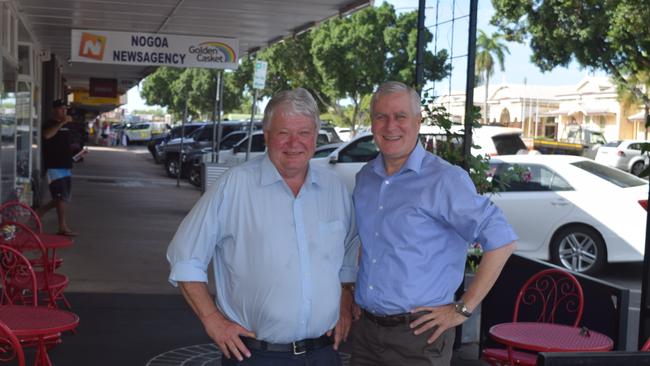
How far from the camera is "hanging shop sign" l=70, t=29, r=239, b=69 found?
14.7 meters

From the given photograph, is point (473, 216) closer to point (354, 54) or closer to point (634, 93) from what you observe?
point (634, 93)

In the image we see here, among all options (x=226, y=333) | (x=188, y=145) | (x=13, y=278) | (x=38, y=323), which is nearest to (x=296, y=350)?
(x=226, y=333)

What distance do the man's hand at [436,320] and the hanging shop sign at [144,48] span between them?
11674 millimetres

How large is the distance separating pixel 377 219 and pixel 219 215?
0.66 metres

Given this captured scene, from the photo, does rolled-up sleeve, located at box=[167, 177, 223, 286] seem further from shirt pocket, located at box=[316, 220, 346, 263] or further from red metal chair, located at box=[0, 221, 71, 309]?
red metal chair, located at box=[0, 221, 71, 309]

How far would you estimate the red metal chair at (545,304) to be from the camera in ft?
17.7

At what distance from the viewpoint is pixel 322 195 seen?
3604mm

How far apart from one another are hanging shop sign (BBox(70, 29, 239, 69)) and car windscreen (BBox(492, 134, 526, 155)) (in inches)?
421

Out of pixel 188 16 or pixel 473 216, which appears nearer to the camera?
pixel 473 216

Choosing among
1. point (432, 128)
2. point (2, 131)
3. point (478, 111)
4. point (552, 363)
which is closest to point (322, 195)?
point (552, 363)

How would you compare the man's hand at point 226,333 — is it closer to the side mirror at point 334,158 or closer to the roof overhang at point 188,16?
the roof overhang at point 188,16

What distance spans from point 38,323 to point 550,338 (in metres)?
2.76

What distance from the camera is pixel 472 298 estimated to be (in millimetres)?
3635

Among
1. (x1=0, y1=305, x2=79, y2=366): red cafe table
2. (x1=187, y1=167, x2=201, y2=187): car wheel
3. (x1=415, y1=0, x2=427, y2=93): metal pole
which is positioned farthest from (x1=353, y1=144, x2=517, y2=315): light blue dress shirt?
(x1=187, y1=167, x2=201, y2=187): car wheel
